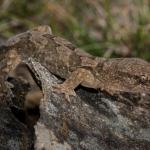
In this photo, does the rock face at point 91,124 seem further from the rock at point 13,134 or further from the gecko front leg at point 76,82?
the rock at point 13,134

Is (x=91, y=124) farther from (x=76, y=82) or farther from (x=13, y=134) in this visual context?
(x=13, y=134)

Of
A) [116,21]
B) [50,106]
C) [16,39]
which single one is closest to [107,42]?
[116,21]

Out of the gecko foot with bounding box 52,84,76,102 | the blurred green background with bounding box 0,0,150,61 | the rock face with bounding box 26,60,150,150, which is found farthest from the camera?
the blurred green background with bounding box 0,0,150,61

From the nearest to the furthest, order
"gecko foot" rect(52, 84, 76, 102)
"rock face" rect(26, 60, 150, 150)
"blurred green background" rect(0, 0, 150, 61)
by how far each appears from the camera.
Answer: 1. "rock face" rect(26, 60, 150, 150)
2. "gecko foot" rect(52, 84, 76, 102)
3. "blurred green background" rect(0, 0, 150, 61)

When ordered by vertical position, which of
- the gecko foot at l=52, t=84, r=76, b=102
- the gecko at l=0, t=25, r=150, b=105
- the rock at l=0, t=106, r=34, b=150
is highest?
the gecko at l=0, t=25, r=150, b=105

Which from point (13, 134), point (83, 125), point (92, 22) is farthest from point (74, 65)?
point (92, 22)

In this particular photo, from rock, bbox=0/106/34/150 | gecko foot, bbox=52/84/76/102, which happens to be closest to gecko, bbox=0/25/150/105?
gecko foot, bbox=52/84/76/102

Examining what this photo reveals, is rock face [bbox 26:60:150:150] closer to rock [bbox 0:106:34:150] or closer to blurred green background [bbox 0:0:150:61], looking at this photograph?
rock [bbox 0:106:34:150]

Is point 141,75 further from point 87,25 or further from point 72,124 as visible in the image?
point 87,25
